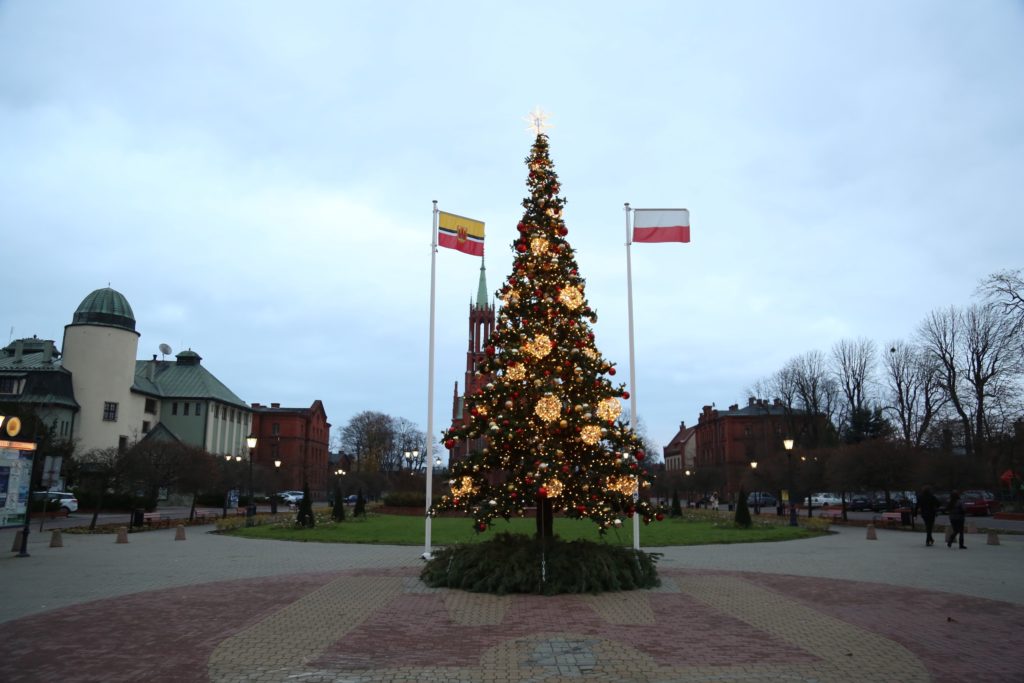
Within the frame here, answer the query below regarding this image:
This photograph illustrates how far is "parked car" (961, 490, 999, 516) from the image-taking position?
40.5 meters

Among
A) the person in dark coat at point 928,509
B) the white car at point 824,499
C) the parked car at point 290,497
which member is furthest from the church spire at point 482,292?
the person in dark coat at point 928,509

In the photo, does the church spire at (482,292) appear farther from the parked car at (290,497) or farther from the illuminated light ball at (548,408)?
the illuminated light ball at (548,408)

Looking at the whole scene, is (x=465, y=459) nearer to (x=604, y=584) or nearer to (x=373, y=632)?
(x=604, y=584)

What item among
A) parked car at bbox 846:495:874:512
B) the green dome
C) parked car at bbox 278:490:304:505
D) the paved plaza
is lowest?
parked car at bbox 278:490:304:505

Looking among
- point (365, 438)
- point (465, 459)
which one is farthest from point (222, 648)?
point (365, 438)

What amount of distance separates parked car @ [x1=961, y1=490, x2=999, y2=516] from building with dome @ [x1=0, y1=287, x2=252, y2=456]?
5622 cm

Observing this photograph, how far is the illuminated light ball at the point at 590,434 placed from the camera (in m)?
13.0

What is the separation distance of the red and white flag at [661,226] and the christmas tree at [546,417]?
346 centimetres

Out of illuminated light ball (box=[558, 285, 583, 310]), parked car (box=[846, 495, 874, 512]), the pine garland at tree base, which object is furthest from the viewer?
parked car (box=[846, 495, 874, 512])

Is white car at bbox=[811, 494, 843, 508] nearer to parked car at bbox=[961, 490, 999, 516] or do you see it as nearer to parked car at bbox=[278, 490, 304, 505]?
parked car at bbox=[961, 490, 999, 516]

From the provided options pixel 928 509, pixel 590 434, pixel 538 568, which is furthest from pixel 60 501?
pixel 928 509

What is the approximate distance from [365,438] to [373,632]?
105277 millimetres

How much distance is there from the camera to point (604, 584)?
1272 cm

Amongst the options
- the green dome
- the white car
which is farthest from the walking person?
the green dome
